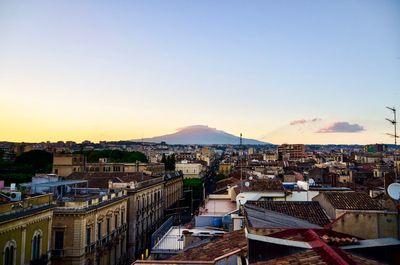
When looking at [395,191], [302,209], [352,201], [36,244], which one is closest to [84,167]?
[36,244]

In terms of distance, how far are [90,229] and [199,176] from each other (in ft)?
248

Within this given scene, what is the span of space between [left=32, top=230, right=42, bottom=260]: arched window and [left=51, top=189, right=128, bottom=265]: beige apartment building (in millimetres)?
3790

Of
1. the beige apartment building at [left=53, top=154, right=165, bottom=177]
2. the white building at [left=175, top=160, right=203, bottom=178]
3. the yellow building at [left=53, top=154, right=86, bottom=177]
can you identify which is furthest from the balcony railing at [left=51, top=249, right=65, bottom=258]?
the white building at [left=175, top=160, right=203, bottom=178]

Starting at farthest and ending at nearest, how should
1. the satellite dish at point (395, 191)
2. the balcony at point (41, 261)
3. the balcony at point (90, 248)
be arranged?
the balcony at point (90, 248) → the balcony at point (41, 261) → the satellite dish at point (395, 191)

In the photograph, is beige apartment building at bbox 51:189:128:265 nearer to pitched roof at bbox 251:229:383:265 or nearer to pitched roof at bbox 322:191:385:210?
pitched roof at bbox 322:191:385:210

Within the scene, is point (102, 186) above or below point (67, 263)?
above

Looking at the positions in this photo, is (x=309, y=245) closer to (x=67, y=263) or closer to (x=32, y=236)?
(x=32, y=236)

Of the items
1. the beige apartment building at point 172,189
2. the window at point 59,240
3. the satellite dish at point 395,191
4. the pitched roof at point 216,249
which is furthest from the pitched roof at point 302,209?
the beige apartment building at point 172,189

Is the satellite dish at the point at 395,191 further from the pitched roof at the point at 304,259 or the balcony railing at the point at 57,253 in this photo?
the balcony railing at the point at 57,253

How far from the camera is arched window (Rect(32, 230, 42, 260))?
2012cm

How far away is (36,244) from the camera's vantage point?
20391mm

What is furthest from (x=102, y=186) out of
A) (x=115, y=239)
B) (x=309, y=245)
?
(x=309, y=245)

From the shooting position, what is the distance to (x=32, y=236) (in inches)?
783

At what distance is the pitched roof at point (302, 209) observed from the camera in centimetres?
1630
